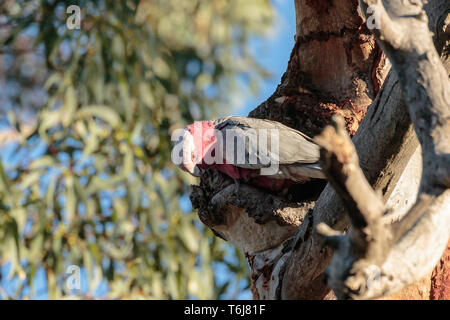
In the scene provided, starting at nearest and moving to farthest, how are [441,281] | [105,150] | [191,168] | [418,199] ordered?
[418,199] → [441,281] → [191,168] → [105,150]

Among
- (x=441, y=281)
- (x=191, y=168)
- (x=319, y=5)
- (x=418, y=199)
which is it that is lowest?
(x=441, y=281)

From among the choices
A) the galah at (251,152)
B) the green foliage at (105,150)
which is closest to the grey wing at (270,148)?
the galah at (251,152)

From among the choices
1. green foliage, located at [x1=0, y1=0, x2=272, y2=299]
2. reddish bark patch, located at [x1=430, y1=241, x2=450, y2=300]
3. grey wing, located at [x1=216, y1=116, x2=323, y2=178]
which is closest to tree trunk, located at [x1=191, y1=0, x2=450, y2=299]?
reddish bark patch, located at [x1=430, y1=241, x2=450, y2=300]

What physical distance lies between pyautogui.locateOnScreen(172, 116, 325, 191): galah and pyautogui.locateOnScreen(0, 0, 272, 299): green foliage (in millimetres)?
1299

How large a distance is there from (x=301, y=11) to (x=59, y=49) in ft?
6.30

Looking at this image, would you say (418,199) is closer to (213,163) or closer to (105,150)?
(213,163)

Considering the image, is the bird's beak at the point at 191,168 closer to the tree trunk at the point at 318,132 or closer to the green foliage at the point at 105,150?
the tree trunk at the point at 318,132

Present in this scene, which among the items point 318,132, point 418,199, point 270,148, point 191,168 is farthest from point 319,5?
point 418,199

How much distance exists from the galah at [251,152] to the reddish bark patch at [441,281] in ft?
1.45

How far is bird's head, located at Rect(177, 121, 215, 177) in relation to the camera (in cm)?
217

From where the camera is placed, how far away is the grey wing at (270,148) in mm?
2025

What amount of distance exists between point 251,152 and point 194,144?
0.22 meters

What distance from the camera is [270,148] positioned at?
2066 millimetres

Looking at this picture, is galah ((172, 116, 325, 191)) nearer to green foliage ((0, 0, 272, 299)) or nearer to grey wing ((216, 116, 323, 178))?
grey wing ((216, 116, 323, 178))
